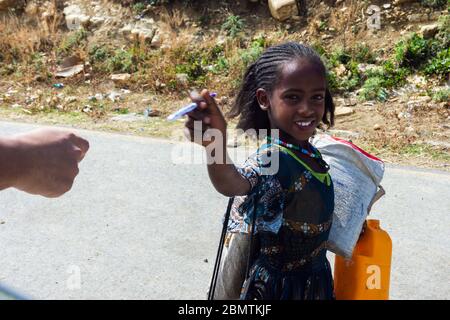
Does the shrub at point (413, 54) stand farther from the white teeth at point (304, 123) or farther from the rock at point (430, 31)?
the white teeth at point (304, 123)

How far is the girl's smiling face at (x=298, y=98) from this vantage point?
2.02 meters

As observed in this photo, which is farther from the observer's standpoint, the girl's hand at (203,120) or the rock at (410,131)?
the rock at (410,131)

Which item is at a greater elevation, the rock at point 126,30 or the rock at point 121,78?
the rock at point 126,30

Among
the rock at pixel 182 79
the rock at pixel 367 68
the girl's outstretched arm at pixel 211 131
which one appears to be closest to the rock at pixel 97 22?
the rock at pixel 182 79

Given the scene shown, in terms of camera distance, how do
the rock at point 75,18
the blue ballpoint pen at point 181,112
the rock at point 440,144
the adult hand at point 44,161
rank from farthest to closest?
the rock at point 75,18 → the rock at point 440,144 → the blue ballpoint pen at point 181,112 → the adult hand at point 44,161

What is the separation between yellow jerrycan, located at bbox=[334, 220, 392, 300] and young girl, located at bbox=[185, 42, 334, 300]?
0.32ft

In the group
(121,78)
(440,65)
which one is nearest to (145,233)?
(121,78)

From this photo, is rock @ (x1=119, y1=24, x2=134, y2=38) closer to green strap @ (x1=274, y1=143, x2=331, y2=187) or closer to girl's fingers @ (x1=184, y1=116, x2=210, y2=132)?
green strap @ (x1=274, y1=143, x2=331, y2=187)

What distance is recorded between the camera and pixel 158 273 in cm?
367

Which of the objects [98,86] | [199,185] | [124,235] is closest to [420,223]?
[199,185]

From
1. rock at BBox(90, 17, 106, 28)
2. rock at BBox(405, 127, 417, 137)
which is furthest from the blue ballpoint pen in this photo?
rock at BBox(90, 17, 106, 28)

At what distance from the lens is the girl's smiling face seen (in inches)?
79.5

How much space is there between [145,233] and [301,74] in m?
2.43

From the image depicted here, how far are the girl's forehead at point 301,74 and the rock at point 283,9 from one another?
6.83 meters
